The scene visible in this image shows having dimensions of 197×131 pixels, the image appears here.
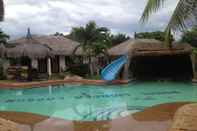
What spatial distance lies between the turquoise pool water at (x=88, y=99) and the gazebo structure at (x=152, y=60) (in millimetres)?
3581

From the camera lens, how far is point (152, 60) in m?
26.7

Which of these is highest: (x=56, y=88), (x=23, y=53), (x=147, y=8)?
(x=147, y=8)

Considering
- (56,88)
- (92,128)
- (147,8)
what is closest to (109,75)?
(56,88)

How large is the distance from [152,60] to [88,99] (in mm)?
12291

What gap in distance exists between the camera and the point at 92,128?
7523 millimetres

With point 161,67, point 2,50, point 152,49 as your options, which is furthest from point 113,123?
point 161,67

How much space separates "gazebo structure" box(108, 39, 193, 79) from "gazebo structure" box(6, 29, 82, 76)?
4058mm

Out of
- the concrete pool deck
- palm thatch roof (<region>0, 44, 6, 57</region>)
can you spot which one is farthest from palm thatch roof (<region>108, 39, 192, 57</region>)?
the concrete pool deck

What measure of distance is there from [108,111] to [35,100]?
474 centimetres

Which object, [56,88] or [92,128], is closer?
[92,128]

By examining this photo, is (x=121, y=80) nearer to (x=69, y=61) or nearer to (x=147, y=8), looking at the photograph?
(x=69, y=61)

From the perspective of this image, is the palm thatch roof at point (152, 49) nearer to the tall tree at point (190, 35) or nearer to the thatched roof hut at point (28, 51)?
the tall tree at point (190, 35)

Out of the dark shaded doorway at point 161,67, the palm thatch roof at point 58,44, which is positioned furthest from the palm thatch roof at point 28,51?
the dark shaded doorway at point 161,67

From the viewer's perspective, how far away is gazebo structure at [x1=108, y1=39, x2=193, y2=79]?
22.1 m
